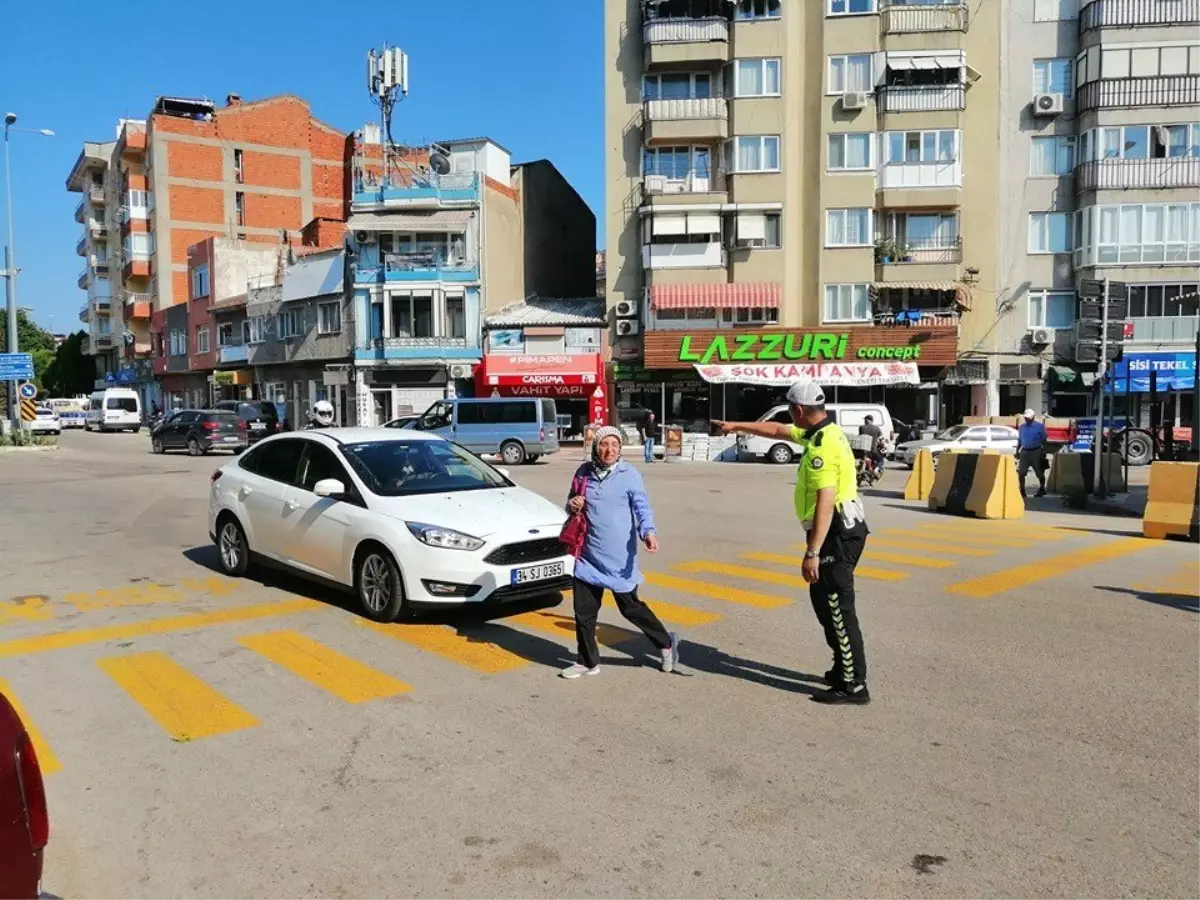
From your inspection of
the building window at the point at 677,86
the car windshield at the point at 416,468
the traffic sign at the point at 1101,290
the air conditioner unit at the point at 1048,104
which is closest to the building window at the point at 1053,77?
the air conditioner unit at the point at 1048,104

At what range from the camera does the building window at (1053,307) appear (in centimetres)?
3662

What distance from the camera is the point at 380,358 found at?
137 ft

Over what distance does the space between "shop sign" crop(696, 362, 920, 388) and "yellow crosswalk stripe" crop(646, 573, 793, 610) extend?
26.7 metres

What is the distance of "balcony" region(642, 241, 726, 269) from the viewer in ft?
123

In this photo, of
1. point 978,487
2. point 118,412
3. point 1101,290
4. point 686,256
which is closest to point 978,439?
point 1101,290

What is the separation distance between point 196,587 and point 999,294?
34790 millimetres

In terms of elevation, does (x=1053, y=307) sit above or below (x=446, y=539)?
above

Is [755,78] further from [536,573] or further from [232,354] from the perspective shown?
[536,573]

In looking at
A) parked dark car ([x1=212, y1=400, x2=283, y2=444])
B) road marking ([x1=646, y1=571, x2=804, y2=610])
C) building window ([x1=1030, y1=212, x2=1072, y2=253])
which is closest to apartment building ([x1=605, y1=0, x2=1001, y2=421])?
building window ([x1=1030, y1=212, x2=1072, y2=253])

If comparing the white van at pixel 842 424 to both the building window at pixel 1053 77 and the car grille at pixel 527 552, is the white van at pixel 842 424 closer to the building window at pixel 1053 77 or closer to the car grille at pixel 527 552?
the building window at pixel 1053 77

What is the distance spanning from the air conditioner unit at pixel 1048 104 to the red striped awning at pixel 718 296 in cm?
1180

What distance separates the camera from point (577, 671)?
5957 mm

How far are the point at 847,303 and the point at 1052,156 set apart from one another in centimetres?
971

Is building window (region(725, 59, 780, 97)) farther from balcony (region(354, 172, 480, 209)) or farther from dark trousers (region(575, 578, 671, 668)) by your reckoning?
dark trousers (region(575, 578, 671, 668))
